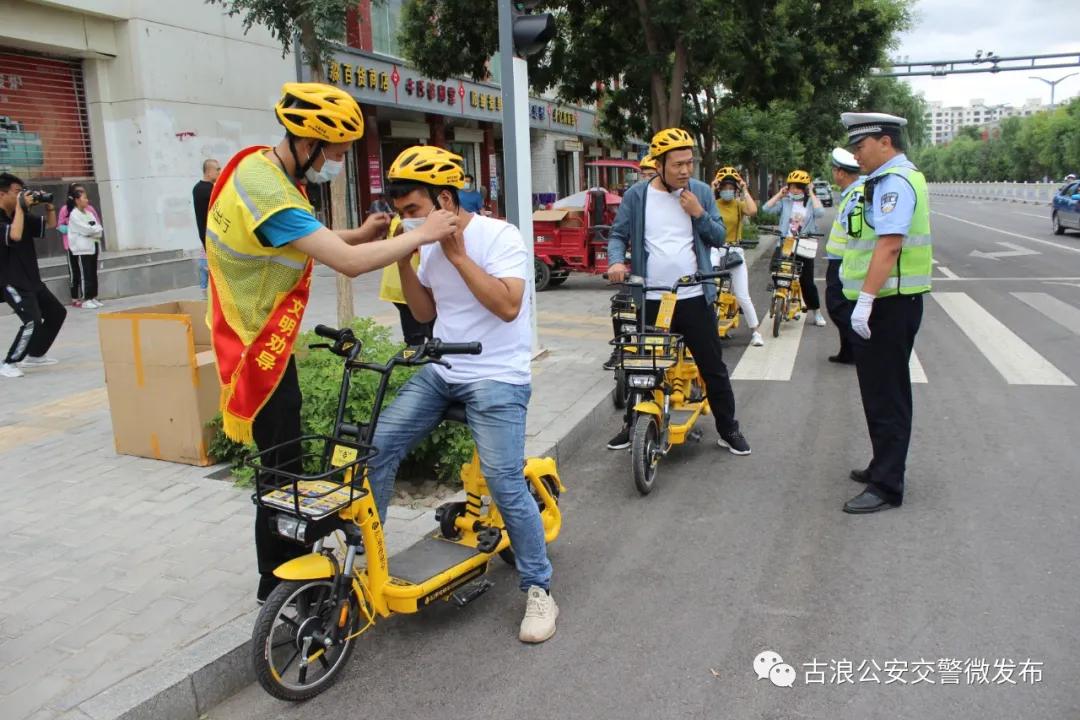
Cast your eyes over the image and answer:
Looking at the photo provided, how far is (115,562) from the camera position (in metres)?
4.05

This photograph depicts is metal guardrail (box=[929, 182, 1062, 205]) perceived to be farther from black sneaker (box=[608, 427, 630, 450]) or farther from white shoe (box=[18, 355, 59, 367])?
white shoe (box=[18, 355, 59, 367])

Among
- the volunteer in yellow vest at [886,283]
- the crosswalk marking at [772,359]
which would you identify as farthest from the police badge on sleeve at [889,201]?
the crosswalk marking at [772,359]

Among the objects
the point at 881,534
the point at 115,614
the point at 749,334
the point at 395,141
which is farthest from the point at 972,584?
the point at 395,141

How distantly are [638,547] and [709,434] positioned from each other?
211 centimetres

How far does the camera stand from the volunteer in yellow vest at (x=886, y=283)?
178 inches

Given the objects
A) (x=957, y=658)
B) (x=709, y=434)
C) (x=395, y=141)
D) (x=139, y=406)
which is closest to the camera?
(x=957, y=658)

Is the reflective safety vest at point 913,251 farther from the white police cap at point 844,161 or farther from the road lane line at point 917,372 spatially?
the white police cap at point 844,161

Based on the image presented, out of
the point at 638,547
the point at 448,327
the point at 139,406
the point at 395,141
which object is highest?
the point at 395,141

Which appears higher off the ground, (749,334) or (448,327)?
(448,327)

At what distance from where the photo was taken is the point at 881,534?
14.5ft

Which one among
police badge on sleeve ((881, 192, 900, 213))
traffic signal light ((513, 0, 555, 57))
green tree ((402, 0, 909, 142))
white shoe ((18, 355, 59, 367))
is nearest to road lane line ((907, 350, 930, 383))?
police badge on sleeve ((881, 192, 900, 213))

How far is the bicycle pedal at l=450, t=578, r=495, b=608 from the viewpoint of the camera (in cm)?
363

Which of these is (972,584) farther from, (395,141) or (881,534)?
(395,141)

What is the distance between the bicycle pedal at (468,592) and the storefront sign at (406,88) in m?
13.0
